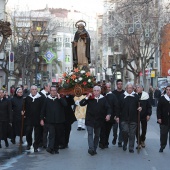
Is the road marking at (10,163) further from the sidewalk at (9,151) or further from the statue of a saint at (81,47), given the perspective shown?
the statue of a saint at (81,47)

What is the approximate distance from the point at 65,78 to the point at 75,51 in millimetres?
3132

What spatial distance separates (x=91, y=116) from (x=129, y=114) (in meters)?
1.15

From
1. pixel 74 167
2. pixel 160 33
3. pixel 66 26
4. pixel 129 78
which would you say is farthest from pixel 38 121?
pixel 66 26

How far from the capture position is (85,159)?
1617cm

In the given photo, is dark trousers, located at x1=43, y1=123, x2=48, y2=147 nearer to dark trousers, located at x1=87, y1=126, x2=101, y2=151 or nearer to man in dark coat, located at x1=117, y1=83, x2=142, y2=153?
dark trousers, located at x1=87, y1=126, x2=101, y2=151

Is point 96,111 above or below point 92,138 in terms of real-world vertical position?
above

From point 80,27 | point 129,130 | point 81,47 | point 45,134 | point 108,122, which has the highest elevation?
point 80,27

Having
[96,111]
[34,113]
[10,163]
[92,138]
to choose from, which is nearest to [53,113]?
[34,113]

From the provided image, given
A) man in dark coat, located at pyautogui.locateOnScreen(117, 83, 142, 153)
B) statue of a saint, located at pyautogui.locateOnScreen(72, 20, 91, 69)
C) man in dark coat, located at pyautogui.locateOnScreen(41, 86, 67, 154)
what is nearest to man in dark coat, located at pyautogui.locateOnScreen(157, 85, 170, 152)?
man in dark coat, located at pyautogui.locateOnScreen(117, 83, 142, 153)

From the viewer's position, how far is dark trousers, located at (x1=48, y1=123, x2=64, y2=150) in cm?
1748

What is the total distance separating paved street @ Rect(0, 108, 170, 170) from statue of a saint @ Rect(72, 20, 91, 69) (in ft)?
14.7

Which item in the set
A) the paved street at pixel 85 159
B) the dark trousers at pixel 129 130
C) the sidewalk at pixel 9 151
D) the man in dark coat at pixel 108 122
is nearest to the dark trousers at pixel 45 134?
the paved street at pixel 85 159

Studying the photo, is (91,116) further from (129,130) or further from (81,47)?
(81,47)

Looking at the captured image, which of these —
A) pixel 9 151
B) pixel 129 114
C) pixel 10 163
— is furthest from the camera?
pixel 9 151
